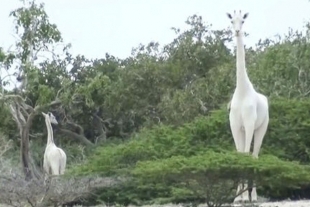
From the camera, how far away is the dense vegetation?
37.7 ft

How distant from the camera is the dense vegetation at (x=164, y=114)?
11492mm

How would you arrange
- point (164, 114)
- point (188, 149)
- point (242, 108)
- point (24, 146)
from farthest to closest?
point (164, 114)
point (24, 146)
point (188, 149)
point (242, 108)

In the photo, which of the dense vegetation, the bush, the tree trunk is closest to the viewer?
the dense vegetation

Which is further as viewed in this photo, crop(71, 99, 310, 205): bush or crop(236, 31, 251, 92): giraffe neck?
crop(71, 99, 310, 205): bush

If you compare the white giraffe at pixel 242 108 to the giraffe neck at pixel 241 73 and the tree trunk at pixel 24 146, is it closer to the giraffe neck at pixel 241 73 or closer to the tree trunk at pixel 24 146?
the giraffe neck at pixel 241 73

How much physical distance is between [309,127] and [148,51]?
18.8 m

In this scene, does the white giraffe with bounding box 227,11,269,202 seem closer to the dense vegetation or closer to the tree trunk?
the dense vegetation

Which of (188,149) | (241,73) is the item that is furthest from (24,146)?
(241,73)

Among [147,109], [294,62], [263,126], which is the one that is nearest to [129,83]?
[147,109]

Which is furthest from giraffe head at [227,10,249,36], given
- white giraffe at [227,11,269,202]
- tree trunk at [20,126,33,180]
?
tree trunk at [20,126,33,180]

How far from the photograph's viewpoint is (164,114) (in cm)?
3038

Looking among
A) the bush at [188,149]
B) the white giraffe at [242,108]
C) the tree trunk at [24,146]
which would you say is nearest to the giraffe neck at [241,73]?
the white giraffe at [242,108]

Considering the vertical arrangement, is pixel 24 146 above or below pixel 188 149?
above

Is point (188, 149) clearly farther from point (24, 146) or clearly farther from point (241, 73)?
point (24, 146)
